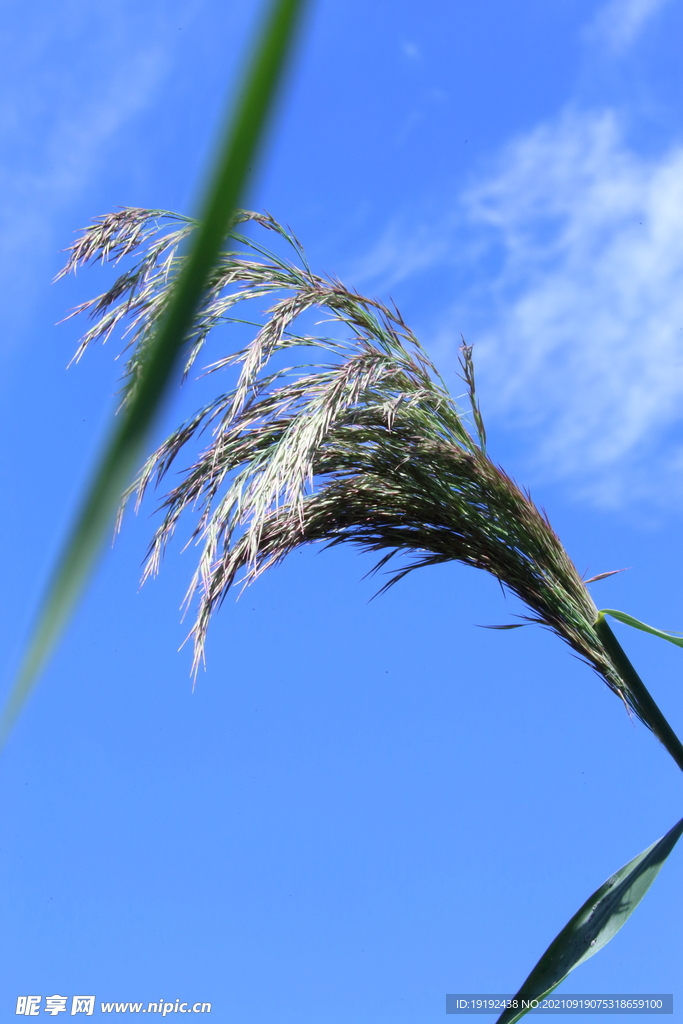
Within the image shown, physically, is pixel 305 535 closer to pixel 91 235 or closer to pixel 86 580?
pixel 91 235

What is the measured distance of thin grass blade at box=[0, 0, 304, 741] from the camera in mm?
109

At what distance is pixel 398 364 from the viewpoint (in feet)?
5.41

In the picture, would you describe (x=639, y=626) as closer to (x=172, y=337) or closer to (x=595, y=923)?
(x=595, y=923)

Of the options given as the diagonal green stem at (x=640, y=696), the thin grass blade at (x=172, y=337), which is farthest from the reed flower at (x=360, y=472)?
the thin grass blade at (x=172, y=337)

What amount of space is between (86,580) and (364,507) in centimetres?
154

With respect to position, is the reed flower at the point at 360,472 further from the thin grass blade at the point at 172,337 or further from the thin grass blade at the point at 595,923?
the thin grass blade at the point at 172,337

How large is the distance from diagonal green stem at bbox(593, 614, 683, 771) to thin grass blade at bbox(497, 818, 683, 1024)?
0.44 ft

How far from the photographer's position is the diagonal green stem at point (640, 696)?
5.13 feet

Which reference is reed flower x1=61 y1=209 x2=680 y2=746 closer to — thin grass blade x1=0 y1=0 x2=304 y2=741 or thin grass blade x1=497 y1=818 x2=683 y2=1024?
thin grass blade x1=497 y1=818 x2=683 y2=1024

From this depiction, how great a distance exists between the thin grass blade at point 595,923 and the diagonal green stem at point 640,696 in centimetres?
13

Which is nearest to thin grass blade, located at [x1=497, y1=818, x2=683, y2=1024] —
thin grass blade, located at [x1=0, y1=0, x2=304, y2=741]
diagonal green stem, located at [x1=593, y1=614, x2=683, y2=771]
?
diagonal green stem, located at [x1=593, y1=614, x2=683, y2=771]

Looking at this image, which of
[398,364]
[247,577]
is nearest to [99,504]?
[247,577]

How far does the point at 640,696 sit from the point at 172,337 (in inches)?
63.2

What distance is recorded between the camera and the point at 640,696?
5.18 ft
